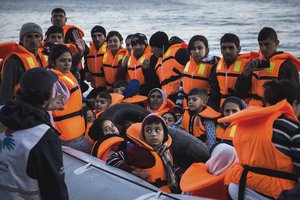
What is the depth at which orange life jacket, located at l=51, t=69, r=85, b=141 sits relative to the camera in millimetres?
3783

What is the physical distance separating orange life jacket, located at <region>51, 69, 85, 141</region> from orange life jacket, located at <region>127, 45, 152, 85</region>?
5.15 ft

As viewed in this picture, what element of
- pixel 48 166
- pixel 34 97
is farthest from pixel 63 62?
pixel 48 166

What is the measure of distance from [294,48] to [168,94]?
768 centimetres

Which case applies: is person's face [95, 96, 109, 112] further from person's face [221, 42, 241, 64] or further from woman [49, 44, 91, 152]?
person's face [221, 42, 241, 64]

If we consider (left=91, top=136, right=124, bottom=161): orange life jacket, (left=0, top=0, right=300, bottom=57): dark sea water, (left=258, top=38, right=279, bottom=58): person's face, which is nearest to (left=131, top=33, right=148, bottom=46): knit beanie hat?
(left=258, top=38, right=279, bottom=58): person's face

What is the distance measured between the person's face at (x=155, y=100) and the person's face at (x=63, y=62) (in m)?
1.15

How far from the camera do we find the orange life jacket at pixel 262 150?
224 cm

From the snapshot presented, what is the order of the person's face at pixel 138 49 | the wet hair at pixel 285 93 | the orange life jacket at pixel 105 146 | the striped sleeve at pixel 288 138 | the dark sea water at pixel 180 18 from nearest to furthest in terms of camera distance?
the striped sleeve at pixel 288 138, the wet hair at pixel 285 93, the orange life jacket at pixel 105 146, the person's face at pixel 138 49, the dark sea water at pixel 180 18

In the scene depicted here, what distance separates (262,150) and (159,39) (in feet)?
10.2

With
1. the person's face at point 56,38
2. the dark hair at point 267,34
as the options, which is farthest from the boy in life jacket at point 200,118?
the person's face at point 56,38

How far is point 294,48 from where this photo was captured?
12.1 m

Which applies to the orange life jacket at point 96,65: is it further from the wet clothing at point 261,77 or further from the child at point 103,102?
the wet clothing at point 261,77

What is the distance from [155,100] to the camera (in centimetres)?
480

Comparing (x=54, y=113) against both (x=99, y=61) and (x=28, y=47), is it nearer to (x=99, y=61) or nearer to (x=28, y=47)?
(x=28, y=47)
